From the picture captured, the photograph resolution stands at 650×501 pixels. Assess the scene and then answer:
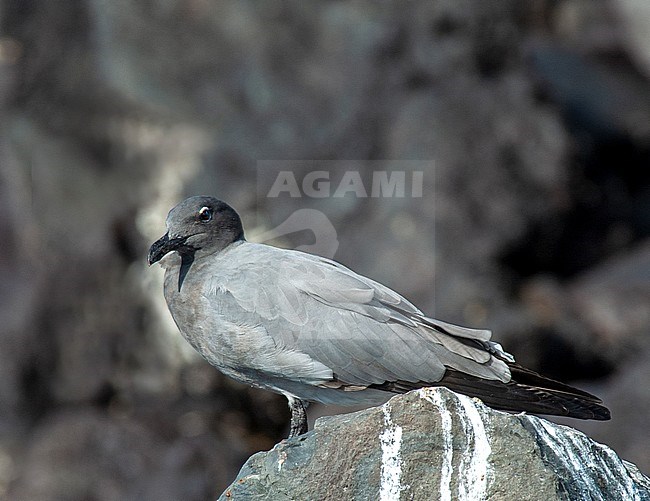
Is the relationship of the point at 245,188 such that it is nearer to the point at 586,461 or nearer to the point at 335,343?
the point at 335,343

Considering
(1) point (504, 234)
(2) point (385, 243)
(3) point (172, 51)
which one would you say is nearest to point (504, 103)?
(1) point (504, 234)

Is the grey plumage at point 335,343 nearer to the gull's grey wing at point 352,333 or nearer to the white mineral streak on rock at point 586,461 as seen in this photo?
the gull's grey wing at point 352,333

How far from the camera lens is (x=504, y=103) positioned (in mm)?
14117

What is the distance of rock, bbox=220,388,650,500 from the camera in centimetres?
466

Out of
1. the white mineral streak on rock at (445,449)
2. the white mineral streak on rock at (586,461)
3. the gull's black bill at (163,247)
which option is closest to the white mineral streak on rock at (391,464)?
the white mineral streak on rock at (445,449)

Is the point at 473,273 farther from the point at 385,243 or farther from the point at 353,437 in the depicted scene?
the point at 353,437

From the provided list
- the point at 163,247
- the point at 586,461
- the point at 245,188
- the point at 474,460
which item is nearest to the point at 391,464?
the point at 474,460

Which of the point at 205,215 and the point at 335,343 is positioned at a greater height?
the point at 205,215

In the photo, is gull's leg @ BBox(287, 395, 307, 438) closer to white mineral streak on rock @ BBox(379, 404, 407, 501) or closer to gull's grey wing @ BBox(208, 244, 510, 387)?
gull's grey wing @ BBox(208, 244, 510, 387)

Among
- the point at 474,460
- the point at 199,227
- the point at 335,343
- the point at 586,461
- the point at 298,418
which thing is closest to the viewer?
the point at 474,460

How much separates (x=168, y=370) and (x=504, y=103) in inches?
230

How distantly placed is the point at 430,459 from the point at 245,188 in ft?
28.9

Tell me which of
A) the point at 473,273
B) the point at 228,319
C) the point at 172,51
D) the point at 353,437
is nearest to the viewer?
the point at 353,437

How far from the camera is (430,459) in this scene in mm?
4742
